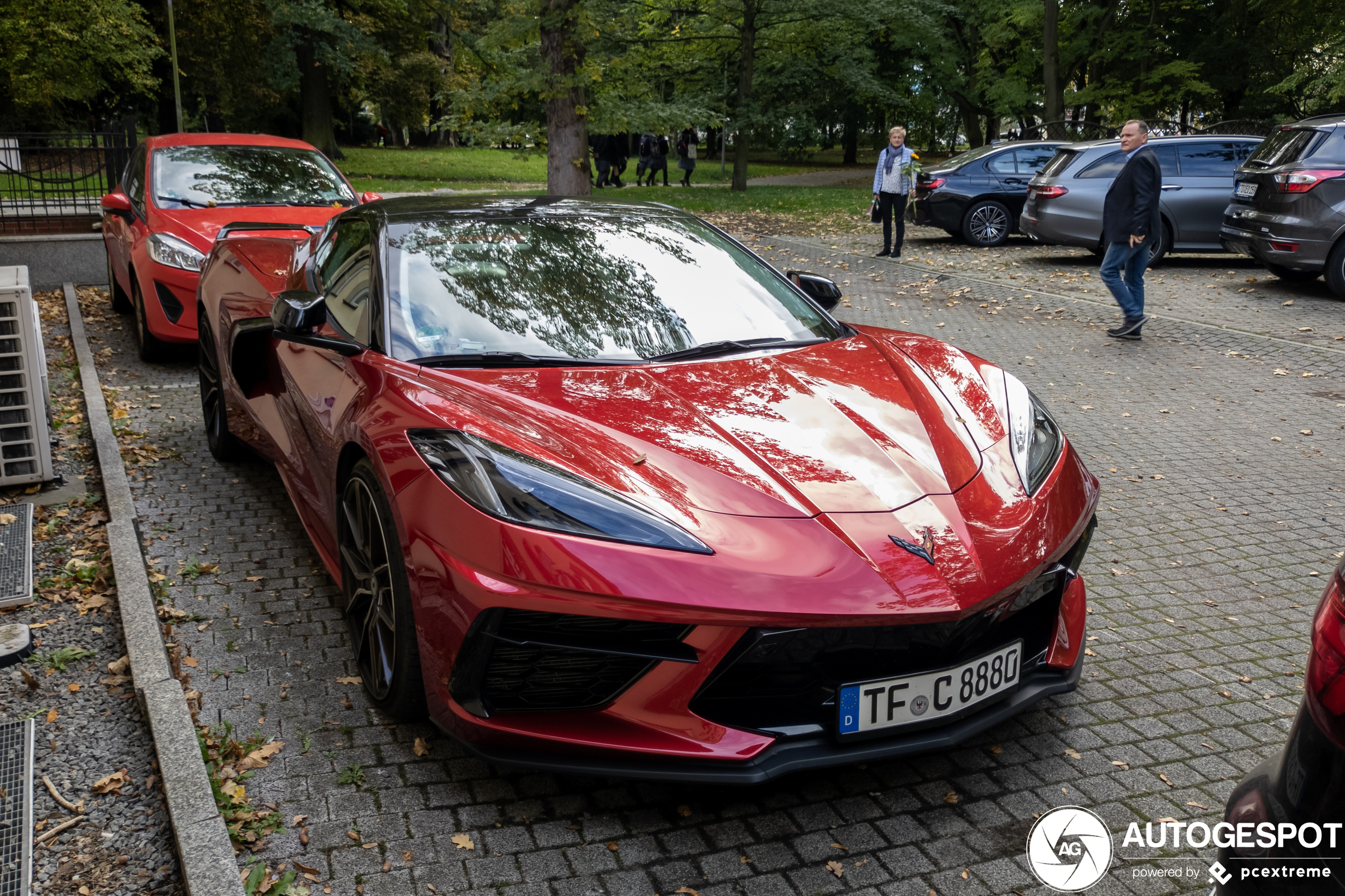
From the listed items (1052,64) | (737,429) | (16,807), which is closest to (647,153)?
(1052,64)

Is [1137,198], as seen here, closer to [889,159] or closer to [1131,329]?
[1131,329]

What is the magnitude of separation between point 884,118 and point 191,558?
1940 inches

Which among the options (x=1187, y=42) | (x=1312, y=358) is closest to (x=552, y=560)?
(x=1312, y=358)

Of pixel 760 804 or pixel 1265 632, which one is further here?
pixel 1265 632

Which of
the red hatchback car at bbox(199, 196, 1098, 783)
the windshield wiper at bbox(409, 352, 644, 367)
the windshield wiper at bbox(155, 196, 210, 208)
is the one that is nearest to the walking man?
the red hatchback car at bbox(199, 196, 1098, 783)

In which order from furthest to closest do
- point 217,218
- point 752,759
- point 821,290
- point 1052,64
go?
point 1052,64 < point 217,218 < point 821,290 < point 752,759

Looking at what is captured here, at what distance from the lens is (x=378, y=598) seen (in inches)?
128

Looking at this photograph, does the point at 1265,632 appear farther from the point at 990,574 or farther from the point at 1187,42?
the point at 1187,42

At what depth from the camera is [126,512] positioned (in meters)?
4.88

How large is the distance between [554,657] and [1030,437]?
1747mm

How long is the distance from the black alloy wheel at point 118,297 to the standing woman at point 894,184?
375 inches

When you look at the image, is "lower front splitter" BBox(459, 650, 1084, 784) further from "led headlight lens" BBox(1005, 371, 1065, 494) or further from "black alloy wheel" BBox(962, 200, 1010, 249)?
"black alloy wheel" BBox(962, 200, 1010, 249)

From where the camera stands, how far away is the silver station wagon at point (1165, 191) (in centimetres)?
1430

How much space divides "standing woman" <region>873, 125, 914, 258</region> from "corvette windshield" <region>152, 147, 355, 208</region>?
27.0ft
